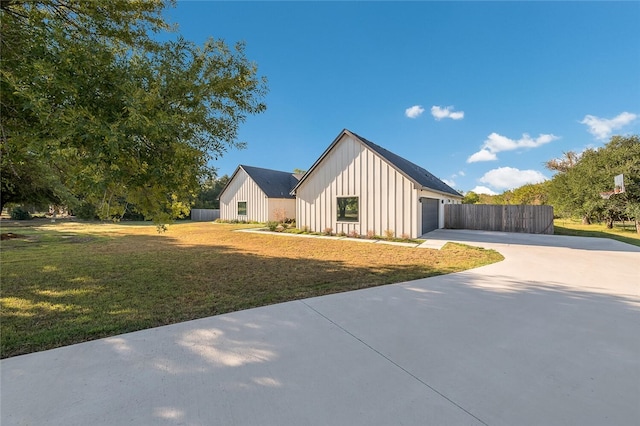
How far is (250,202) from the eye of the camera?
25578 millimetres

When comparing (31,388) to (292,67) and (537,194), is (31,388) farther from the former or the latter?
(537,194)

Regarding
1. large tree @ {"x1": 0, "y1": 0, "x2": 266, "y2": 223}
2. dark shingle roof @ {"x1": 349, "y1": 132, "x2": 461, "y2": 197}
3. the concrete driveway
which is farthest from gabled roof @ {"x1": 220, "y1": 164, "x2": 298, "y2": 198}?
the concrete driveway

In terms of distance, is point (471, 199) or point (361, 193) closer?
point (361, 193)

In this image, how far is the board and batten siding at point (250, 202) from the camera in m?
24.6

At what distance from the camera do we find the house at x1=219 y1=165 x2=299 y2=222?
24688mm

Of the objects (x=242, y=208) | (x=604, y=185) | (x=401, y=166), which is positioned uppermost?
(x=401, y=166)

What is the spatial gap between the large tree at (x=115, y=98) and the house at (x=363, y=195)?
8234 millimetres

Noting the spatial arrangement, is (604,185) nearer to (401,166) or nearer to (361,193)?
(401,166)

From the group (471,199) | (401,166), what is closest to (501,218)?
(401,166)

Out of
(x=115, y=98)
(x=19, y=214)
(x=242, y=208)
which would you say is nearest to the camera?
(x=115, y=98)

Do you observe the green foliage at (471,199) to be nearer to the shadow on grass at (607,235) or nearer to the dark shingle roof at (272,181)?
the shadow on grass at (607,235)

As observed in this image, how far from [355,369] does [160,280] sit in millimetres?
5175

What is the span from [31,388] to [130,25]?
23.3 feet

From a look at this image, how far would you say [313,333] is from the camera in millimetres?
3207
